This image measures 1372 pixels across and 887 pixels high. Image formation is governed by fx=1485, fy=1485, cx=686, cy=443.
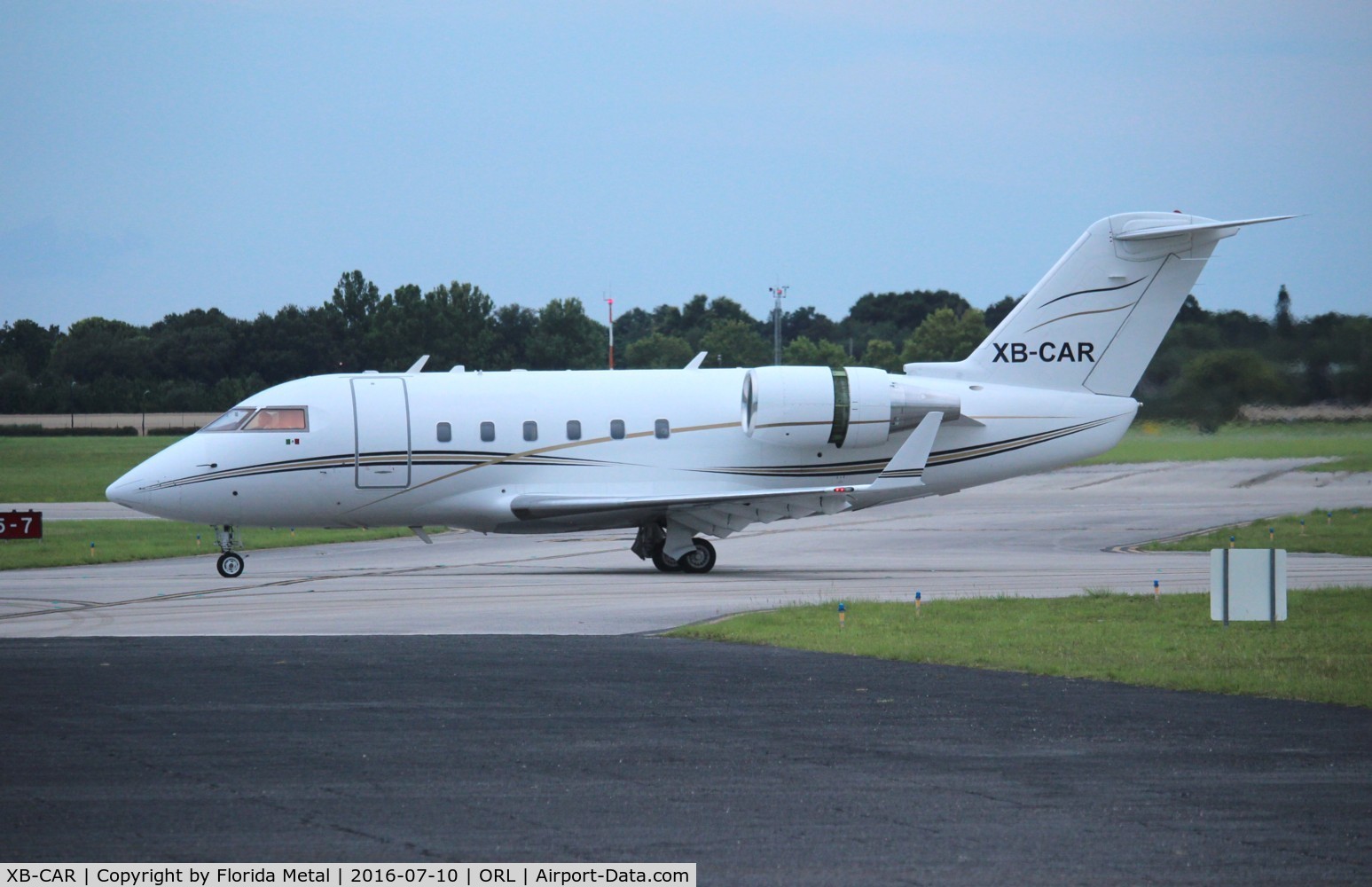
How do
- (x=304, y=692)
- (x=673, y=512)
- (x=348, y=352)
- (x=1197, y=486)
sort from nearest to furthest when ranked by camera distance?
(x=304, y=692) < (x=673, y=512) < (x=1197, y=486) < (x=348, y=352)

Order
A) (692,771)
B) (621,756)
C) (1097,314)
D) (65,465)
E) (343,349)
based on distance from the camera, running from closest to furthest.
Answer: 1. (692,771)
2. (621,756)
3. (1097,314)
4. (65,465)
5. (343,349)

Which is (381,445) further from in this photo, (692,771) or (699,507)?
(692,771)

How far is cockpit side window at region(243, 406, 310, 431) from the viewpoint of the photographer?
26.5 meters

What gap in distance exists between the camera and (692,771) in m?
10.5

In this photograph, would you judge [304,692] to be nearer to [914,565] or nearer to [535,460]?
[535,460]

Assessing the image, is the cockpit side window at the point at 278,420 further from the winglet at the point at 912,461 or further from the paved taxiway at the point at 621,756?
the winglet at the point at 912,461

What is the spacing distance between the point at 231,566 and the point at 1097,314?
660 inches

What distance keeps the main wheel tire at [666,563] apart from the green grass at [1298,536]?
34.2 ft

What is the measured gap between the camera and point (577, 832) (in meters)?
8.81

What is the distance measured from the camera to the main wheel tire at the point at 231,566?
2648 cm

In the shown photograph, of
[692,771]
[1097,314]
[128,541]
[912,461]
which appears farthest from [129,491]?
[692,771]

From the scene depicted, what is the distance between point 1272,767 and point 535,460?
17846mm

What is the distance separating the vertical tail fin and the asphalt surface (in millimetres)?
13994

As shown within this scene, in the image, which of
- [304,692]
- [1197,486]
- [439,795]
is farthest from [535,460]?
[1197,486]
